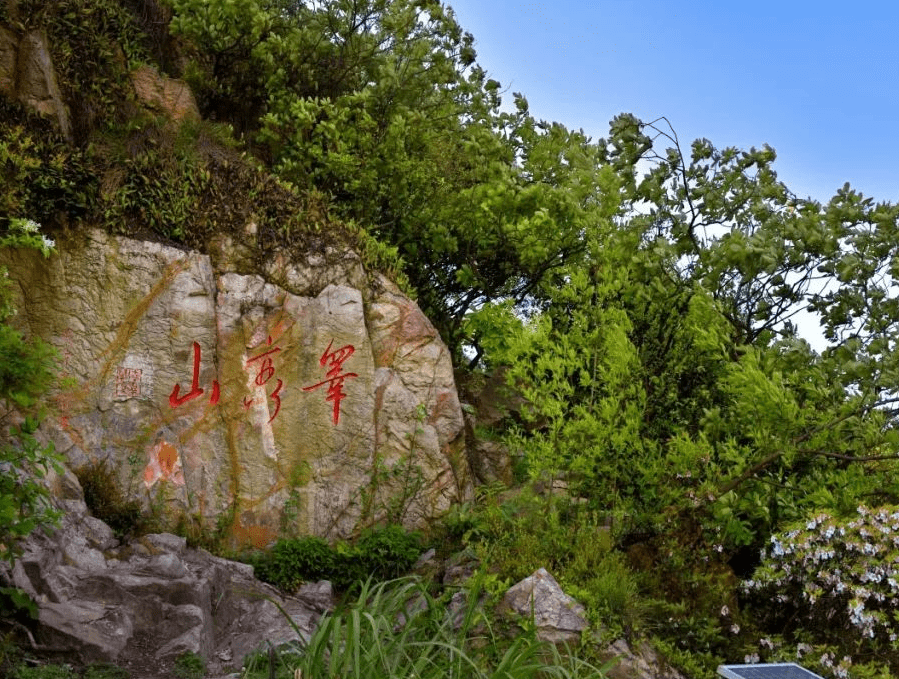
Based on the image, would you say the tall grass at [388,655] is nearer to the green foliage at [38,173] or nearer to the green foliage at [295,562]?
the green foliage at [295,562]

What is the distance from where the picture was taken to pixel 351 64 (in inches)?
430

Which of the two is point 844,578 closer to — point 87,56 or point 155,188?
point 155,188

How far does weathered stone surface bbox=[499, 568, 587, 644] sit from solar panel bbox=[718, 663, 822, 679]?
1960 mm

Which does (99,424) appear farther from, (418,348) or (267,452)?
(418,348)

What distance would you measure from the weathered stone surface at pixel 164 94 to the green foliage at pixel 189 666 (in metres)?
6.50

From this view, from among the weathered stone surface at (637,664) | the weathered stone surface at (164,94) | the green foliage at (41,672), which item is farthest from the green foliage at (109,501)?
the weathered stone surface at (164,94)

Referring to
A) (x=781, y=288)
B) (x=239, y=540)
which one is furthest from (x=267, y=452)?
(x=781, y=288)

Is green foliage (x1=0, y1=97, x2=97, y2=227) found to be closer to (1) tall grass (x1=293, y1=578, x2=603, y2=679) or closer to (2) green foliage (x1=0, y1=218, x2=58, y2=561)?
(2) green foliage (x1=0, y1=218, x2=58, y2=561)

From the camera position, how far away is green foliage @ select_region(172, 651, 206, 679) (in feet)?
17.6

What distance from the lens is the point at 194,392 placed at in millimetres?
7922

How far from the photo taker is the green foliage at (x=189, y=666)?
17.6 ft

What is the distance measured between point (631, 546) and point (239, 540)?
3.52 m

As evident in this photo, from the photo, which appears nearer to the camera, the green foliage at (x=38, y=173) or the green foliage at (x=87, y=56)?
the green foliage at (x=38, y=173)

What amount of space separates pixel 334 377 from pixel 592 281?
9.04ft
